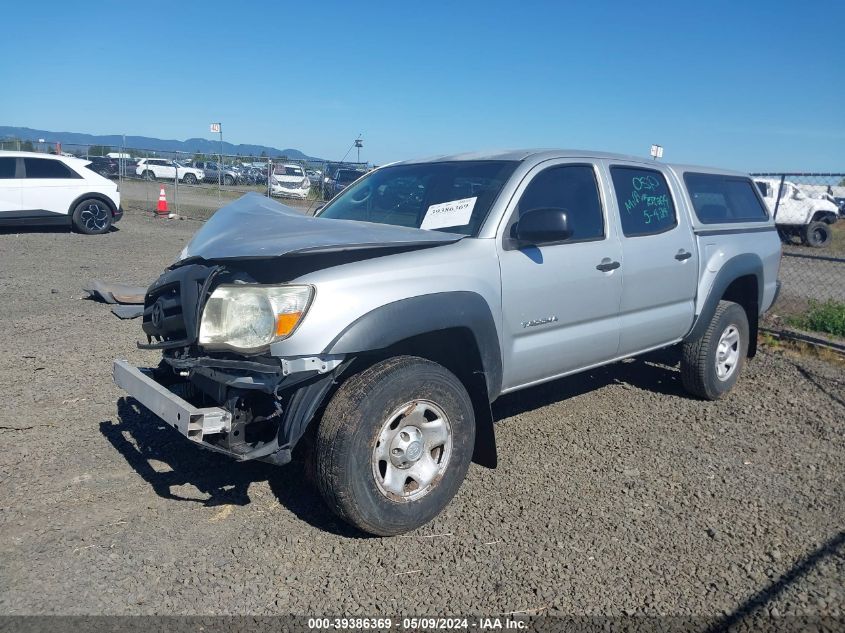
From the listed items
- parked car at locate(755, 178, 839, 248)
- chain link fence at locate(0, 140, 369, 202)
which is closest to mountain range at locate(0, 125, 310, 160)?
chain link fence at locate(0, 140, 369, 202)

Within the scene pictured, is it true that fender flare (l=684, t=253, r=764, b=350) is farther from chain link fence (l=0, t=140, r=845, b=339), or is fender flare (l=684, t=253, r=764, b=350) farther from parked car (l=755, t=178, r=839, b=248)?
parked car (l=755, t=178, r=839, b=248)

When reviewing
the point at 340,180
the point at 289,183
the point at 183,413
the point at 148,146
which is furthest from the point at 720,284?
the point at 148,146

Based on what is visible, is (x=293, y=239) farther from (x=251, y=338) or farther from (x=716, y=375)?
(x=716, y=375)

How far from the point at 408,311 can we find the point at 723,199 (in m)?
3.74

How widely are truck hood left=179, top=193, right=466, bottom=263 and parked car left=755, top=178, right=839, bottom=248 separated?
1878 cm

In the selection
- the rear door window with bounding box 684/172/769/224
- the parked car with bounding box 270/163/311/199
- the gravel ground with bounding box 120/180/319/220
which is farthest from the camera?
the parked car with bounding box 270/163/311/199

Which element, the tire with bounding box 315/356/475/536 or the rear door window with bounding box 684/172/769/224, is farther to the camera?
the rear door window with bounding box 684/172/769/224

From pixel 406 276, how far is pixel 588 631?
178cm

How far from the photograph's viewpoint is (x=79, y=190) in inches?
603

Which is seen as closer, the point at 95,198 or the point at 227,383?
the point at 227,383

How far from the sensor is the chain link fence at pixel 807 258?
852 centimetres

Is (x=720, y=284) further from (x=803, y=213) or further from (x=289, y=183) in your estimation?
(x=289, y=183)

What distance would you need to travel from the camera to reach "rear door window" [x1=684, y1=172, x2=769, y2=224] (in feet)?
18.8

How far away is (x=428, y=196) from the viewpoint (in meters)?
4.60
